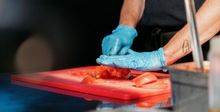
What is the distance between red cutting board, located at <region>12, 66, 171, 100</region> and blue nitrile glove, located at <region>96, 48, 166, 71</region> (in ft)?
0.25

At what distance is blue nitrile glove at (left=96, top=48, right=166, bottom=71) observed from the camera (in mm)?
1672

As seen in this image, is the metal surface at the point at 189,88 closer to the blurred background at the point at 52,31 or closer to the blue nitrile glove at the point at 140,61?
the blue nitrile glove at the point at 140,61

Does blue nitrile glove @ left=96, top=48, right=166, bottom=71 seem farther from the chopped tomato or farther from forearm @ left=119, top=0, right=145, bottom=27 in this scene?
forearm @ left=119, top=0, right=145, bottom=27

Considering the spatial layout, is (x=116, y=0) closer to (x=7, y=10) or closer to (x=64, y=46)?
(x=64, y=46)

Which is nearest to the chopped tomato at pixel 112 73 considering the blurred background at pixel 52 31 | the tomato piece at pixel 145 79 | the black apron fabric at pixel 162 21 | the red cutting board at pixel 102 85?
the red cutting board at pixel 102 85

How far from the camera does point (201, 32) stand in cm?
184

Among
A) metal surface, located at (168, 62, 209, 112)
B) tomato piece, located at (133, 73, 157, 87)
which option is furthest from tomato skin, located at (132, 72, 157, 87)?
metal surface, located at (168, 62, 209, 112)

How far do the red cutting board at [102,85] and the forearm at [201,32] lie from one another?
0.42 feet

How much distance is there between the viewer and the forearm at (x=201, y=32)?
1.73 meters

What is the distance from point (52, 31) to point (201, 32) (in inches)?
76.1

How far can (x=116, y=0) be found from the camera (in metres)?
3.69

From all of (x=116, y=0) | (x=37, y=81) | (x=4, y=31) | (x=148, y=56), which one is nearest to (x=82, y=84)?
(x=37, y=81)

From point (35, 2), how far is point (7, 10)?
251mm

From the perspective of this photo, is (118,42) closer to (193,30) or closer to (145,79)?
(145,79)
